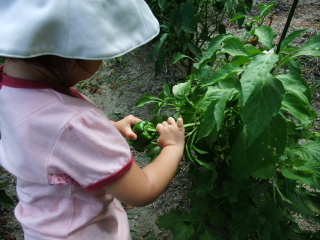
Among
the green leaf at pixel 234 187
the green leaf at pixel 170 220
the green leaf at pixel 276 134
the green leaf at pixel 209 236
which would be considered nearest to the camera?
the green leaf at pixel 276 134

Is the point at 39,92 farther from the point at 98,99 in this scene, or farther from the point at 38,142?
the point at 98,99

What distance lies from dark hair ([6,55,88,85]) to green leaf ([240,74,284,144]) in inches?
18.8

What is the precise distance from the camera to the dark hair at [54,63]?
0.85m

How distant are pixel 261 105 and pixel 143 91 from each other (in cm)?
207

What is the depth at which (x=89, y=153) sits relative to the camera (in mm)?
890

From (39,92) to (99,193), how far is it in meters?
0.42

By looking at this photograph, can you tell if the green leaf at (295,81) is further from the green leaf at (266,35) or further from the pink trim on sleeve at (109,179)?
the pink trim on sleeve at (109,179)

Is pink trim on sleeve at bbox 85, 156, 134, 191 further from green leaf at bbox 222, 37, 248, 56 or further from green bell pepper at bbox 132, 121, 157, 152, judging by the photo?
green leaf at bbox 222, 37, 248, 56

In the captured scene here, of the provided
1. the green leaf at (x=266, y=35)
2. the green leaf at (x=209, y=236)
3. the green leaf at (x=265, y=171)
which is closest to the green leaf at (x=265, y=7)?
the green leaf at (x=266, y=35)

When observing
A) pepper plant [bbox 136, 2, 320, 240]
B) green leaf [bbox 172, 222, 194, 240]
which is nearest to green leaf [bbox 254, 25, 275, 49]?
pepper plant [bbox 136, 2, 320, 240]

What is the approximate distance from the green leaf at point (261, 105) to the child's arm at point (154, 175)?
375mm

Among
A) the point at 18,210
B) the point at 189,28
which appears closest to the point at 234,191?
the point at 18,210

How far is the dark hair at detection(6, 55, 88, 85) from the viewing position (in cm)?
85

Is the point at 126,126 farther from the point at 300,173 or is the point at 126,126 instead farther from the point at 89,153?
the point at 300,173
